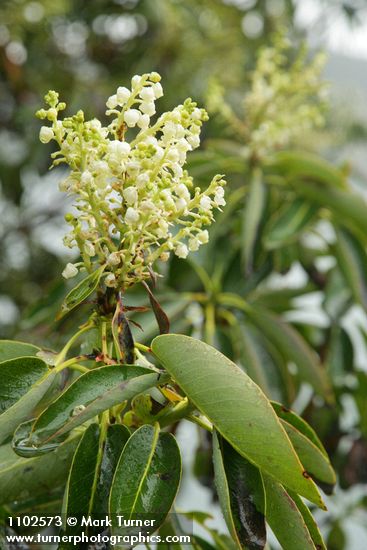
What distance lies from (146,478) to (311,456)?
139mm

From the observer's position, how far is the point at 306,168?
3.65ft

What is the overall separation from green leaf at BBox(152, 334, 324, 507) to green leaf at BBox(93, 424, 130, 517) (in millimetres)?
72

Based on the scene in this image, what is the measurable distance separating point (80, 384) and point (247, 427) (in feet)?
0.39

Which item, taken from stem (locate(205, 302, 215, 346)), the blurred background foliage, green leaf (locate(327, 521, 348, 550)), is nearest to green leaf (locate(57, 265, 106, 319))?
the blurred background foliage

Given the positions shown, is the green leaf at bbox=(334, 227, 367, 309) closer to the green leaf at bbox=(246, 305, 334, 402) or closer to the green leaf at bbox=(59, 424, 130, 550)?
the green leaf at bbox=(246, 305, 334, 402)

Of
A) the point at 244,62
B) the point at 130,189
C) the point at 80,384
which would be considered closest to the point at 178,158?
the point at 130,189

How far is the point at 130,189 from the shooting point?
1.66 ft

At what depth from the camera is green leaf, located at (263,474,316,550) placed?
1.72 ft

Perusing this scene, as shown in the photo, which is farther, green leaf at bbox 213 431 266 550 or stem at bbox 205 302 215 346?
stem at bbox 205 302 215 346

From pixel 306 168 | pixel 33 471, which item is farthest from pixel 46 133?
pixel 306 168

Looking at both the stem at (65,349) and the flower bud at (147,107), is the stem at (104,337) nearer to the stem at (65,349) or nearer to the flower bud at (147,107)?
the stem at (65,349)

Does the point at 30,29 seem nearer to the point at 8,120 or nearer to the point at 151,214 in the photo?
the point at 8,120

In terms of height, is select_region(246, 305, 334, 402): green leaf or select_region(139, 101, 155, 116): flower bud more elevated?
select_region(139, 101, 155, 116): flower bud

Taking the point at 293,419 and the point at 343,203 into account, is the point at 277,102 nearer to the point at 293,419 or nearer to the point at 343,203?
the point at 343,203
